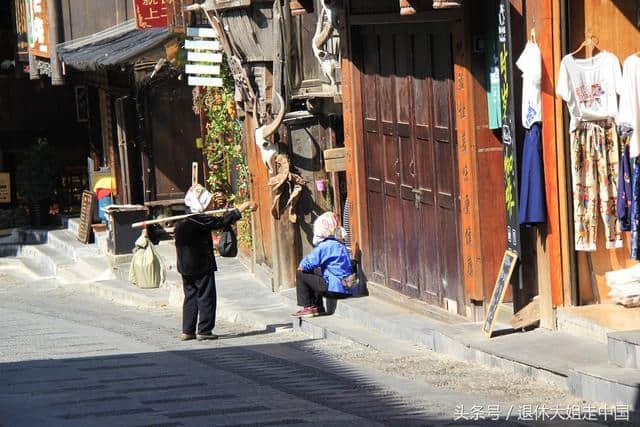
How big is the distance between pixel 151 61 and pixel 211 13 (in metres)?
4.43

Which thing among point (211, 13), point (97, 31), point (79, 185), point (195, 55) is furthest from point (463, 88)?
point (79, 185)

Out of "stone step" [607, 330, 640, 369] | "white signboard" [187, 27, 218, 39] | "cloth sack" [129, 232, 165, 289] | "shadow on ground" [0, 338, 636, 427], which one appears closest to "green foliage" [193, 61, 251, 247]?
"white signboard" [187, 27, 218, 39]

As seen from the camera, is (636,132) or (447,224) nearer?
(636,132)

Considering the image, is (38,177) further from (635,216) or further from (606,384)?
(606,384)

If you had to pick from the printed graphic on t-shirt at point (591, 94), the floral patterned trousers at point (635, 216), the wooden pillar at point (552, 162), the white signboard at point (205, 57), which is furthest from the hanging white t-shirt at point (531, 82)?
the white signboard at point (205, 57)

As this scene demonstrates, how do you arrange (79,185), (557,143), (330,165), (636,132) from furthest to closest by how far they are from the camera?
(79,185) → (330,165) → (557,143) → (636,132)

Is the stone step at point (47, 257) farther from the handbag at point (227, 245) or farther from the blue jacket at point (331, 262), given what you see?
the blue jacket at point (331, 262)

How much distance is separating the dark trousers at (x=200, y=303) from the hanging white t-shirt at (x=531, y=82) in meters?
4.75

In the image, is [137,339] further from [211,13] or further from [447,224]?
[211,13]

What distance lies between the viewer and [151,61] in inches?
831

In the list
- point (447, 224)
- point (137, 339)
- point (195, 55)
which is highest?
point (195, 55)

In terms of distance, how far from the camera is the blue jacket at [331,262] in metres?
13.8

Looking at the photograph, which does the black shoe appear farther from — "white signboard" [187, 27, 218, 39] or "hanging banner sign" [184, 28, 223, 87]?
"white signboard" [187, 27, 218, 39]

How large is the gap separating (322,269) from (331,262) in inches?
6.0
